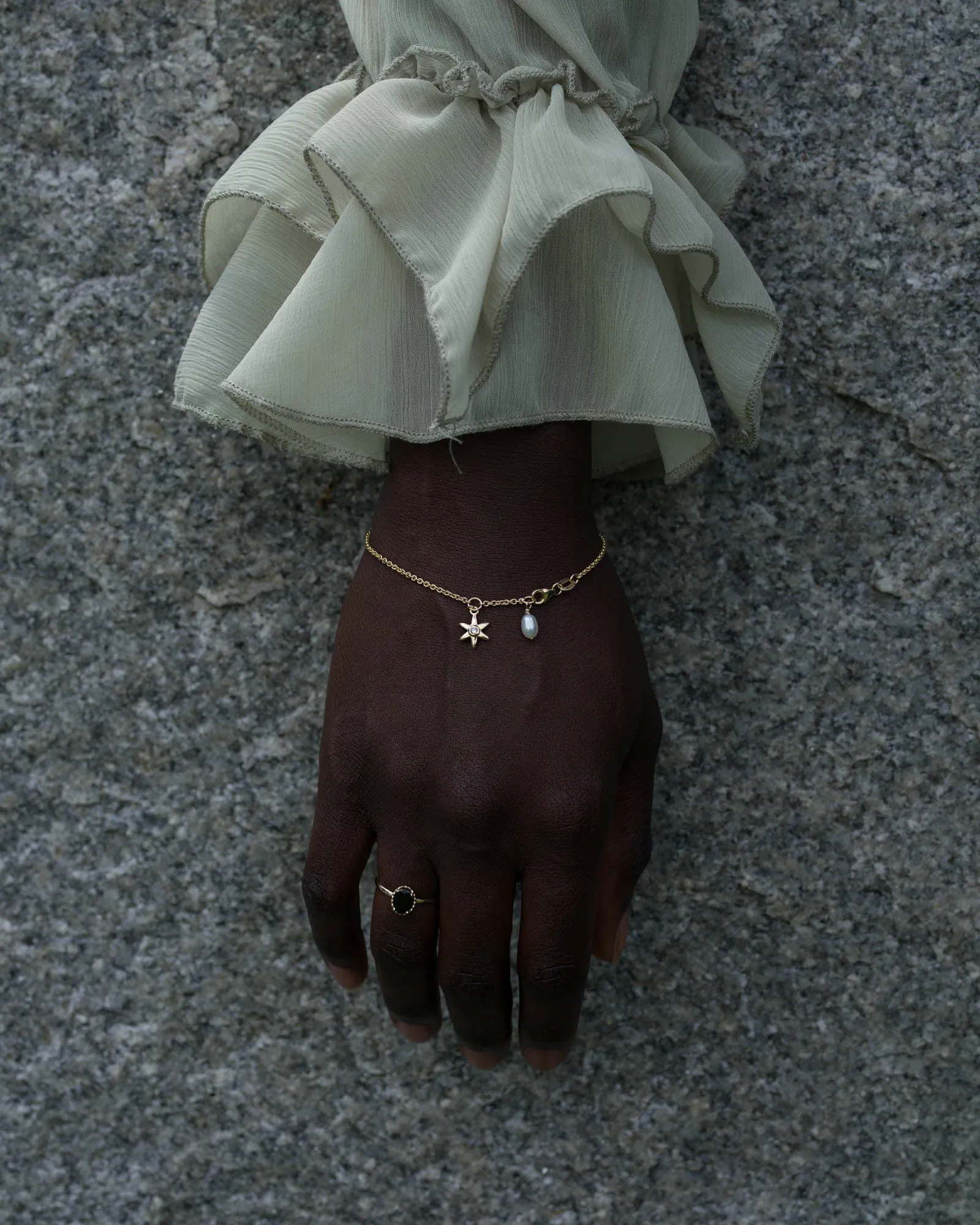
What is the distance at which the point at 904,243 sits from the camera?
924 mm

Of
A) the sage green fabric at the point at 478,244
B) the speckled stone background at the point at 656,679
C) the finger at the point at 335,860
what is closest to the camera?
the sage green fabric at the point at 478,244

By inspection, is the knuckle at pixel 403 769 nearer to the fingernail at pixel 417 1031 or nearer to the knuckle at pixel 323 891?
the knuckle at pixel 323 891

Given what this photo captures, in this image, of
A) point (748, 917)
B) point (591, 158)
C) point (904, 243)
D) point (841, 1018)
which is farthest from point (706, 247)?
point (841, 1018)

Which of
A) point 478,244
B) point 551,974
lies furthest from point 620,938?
point 478,244

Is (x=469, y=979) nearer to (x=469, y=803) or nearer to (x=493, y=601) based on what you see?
(x=469, y=803)

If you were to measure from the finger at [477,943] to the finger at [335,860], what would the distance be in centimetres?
8

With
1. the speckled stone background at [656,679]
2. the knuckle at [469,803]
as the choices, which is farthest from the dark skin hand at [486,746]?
the speckled stone background at [656,679]

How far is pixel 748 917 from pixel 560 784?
42 centimetres

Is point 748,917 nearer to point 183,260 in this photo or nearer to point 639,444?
point 639,444

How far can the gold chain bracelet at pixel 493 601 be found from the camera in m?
0.72

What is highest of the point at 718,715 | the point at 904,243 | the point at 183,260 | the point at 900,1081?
the point at 904,243

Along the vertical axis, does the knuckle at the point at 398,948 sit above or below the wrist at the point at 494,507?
below

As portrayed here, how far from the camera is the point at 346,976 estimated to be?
0.84 metres

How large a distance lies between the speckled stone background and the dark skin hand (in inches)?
8.5
